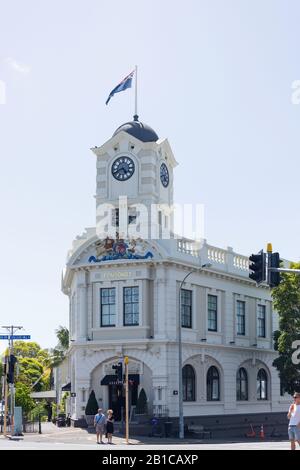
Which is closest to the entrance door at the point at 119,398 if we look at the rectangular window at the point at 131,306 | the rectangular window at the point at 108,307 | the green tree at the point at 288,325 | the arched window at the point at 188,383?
the arched window at the point at 188,383

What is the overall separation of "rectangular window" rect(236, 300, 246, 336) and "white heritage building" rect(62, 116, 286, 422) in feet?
0.22

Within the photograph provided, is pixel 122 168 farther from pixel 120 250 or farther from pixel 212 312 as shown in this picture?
pixel 212 312

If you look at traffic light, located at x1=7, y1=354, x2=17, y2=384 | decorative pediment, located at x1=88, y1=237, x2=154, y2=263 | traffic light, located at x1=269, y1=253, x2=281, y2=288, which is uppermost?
decorative pediment, located at x1=88, y1=237, x2=154, y2=263

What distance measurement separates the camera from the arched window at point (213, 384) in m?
52.7

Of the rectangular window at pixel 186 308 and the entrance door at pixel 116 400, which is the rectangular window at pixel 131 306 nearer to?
the rectangular window at pixel 186 308

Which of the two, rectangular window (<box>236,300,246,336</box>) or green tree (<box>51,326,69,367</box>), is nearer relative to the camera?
rectangular window (<box>236,300,246,336</box>)

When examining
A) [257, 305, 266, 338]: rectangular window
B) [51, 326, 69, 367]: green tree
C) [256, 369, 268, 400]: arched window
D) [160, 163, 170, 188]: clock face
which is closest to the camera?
[160, 163, 170, 188]: clock face

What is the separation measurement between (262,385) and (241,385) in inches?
119

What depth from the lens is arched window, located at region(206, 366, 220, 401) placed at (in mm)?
52656

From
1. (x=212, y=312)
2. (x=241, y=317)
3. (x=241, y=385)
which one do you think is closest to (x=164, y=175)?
(x=212, y=312)

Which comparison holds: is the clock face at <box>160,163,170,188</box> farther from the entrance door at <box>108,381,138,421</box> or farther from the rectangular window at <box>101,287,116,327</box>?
the entrance door at <box>108,381,138,421</box>

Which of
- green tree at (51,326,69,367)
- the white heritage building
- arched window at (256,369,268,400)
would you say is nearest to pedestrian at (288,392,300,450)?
the white heritage building

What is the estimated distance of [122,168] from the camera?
52.9 meters

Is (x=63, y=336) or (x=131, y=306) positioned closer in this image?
(x=131, y=306)
